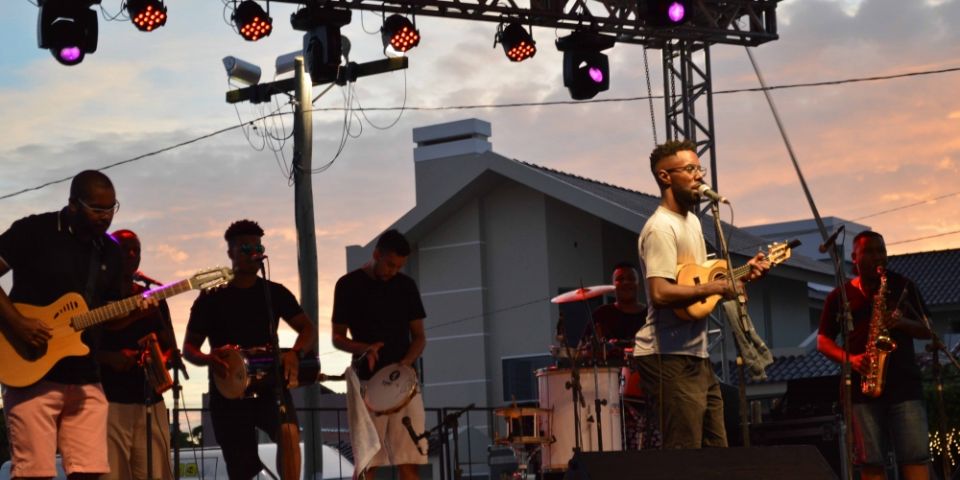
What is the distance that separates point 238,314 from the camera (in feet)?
26.8

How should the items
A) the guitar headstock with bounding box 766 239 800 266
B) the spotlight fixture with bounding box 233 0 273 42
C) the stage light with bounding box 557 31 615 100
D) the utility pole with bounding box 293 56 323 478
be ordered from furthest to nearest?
the utility pole with bounding box 293 56 323 478 < the stage light with bounding box 557 31 615 100 < the spotlight fixture with bounding box 233 0 273 42 < the guitar headstock with bounding box 766 239 800 266

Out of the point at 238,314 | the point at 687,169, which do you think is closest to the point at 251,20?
the point at 238,314

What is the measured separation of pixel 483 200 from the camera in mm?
32219

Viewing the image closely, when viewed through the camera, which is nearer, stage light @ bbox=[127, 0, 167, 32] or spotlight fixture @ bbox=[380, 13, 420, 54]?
stage light @ bbox=[127, 0, 167, 32]

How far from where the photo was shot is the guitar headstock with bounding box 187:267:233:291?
282 inches

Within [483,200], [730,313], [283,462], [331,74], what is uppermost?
[483,200]

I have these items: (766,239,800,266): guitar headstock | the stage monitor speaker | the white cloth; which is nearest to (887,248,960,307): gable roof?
the white cloth

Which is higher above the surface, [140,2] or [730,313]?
[140,2]

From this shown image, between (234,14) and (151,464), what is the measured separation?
556cm

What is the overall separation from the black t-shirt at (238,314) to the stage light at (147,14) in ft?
13.4

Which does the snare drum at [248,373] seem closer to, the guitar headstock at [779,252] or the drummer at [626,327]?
the guitar headstock at [779,252]

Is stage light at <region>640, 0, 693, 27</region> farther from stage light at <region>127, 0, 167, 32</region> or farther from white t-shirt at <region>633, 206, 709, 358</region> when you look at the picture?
white t-shirt at <region>633, 206, 709, 358</region>

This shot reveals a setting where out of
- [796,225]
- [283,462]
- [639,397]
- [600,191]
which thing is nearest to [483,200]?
[600,191]

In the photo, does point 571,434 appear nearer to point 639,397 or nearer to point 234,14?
point 639,397
